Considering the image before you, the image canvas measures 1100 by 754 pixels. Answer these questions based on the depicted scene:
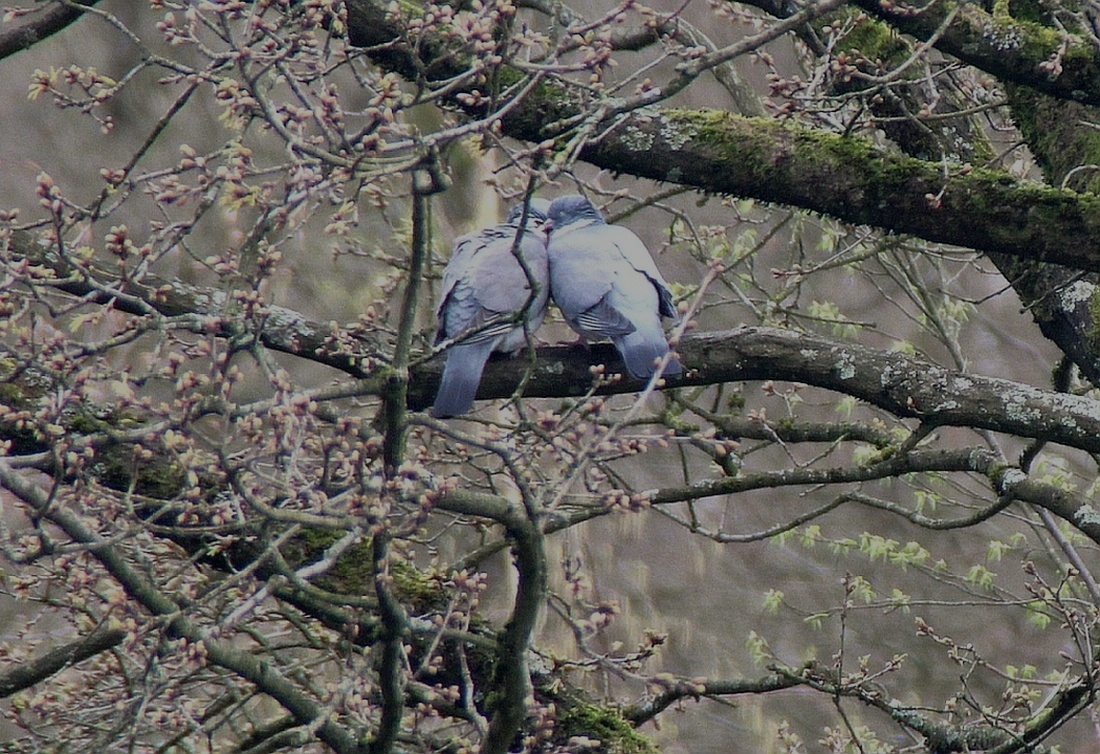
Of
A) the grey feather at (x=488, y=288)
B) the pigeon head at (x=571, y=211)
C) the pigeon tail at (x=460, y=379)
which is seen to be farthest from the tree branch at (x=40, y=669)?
the pigeon head at (x=571, y=211)

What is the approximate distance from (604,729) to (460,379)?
43.1 inches

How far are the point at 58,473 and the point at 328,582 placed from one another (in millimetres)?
2042

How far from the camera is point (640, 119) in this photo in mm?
4082

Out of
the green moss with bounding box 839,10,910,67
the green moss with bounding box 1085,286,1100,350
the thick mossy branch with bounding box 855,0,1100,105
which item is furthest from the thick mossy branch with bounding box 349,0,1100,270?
the green moss with bounding box 839,10,910,67

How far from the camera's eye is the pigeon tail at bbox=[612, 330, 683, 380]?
4.46 meters

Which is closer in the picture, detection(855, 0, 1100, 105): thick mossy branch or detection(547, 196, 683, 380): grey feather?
detection(855, 0, 1100, 105): thick mossy branch

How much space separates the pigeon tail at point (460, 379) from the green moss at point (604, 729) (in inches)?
37.2

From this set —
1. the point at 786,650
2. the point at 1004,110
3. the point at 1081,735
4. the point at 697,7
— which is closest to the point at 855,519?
the point at 786,650

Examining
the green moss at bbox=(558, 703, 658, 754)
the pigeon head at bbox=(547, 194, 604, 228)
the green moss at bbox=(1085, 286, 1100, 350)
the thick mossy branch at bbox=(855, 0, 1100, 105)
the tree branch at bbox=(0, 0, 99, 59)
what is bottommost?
the green moss at bbox=(558, 703, 658, 754)

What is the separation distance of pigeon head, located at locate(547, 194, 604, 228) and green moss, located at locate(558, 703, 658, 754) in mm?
2049

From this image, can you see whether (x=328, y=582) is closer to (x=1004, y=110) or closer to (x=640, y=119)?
(x=640, y=119)

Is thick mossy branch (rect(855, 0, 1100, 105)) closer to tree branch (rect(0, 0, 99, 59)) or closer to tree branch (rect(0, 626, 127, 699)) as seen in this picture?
tree branch (rect(0, 0, 99, 59))

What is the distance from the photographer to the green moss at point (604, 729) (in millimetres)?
4148

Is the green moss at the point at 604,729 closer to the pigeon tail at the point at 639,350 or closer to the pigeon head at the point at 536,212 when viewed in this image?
the pigeon tail at the point at 639,350
